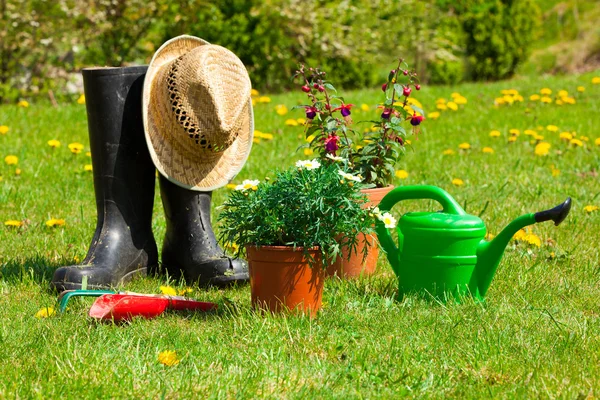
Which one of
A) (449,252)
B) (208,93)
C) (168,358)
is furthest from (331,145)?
(168,358)

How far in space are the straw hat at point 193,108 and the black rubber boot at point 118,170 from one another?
12 centimetres

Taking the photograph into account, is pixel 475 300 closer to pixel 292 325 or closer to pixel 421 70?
pixel 292 325

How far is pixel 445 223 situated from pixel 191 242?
93 centimetres

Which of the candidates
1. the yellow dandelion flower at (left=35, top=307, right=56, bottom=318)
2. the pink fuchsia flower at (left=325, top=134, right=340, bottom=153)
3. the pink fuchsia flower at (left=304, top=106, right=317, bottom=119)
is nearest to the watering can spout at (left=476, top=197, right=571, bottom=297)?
the pink fuchsia flower at (left=325, top=134, right=340, bottom=153)

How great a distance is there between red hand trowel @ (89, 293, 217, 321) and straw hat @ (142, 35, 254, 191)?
489mm

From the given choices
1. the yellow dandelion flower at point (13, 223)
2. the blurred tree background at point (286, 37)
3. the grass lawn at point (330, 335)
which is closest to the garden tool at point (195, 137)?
the grass lawn at point (330, 335)

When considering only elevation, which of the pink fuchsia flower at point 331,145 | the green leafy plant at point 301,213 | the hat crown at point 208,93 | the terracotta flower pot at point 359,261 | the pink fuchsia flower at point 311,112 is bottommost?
the terracotta flower pot at point 359,261

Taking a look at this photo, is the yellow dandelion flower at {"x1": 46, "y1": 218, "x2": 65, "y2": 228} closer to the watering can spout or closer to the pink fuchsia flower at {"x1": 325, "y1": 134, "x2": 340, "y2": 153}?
the pink fuchsia flower at {"x1": 325, "y1": 134, "x2": 340, "y2": 153}

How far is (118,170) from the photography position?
2.73 m

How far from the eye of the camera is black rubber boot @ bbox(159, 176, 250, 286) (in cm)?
272

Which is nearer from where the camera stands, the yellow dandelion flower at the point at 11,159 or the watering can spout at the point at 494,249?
the watering can spout at the point at 494,249

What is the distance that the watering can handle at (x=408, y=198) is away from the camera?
8.16 ft

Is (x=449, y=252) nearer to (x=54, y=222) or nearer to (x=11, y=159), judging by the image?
(x=54, y=222)

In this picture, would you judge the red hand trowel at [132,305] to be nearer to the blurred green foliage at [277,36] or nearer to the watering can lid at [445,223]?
the watering can lid at [445,223]
